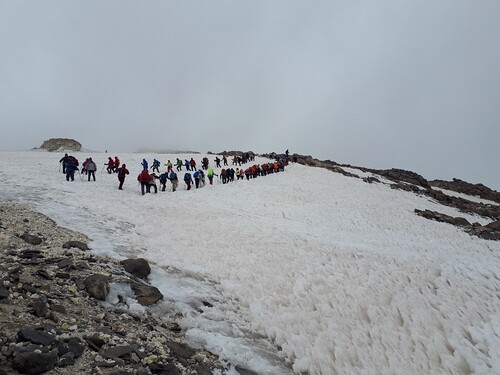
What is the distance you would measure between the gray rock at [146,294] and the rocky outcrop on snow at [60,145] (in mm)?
64189

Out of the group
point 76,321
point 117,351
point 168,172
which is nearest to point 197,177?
point 168,172

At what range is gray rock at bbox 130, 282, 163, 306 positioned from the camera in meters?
6.86

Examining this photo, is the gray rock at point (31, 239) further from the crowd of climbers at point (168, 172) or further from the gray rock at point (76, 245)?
the crowd of climbers at point (168, 172)

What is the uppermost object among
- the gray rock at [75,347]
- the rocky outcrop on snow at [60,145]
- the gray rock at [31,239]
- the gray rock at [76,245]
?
the rocky outcrop on snow at [60,145]

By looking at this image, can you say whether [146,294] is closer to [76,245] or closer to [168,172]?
[76,245]

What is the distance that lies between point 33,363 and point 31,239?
5.38m

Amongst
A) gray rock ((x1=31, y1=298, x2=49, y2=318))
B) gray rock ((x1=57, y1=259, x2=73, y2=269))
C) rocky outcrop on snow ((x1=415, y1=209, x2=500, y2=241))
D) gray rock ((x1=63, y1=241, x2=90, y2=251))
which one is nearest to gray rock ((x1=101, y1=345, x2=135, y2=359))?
gray rock ((x1=31, y1=298, x2=49, y2=318))

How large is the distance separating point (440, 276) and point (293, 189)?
21159mm

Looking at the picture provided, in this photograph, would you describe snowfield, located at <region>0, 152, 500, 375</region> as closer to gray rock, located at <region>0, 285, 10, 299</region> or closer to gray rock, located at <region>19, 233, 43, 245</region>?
gray rock, located at <region>19, 233, 43, 245</region>

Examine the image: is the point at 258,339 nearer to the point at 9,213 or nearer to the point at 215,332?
the point at 215,332

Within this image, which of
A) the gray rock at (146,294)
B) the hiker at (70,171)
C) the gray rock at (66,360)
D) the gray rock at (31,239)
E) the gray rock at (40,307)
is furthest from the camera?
the hiker at (70,171)

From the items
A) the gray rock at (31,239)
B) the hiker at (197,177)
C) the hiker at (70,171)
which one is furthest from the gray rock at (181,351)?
the hiker at (197,177)

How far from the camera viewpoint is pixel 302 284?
9438 mm

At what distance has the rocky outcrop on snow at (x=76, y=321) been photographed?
413cm
